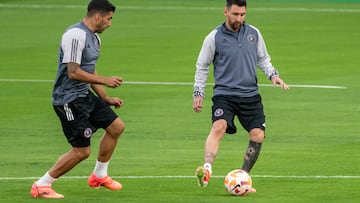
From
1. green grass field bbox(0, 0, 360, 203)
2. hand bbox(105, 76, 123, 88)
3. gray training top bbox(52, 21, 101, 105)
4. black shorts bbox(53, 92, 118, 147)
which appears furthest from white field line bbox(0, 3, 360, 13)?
hand bbox(105, 76, 123, 88)

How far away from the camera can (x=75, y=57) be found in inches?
580

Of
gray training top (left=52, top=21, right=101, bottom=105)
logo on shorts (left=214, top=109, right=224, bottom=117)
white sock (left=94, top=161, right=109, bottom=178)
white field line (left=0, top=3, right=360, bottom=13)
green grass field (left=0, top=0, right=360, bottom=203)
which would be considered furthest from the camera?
white field line (left=0, top=3, right=360, bottom=13)

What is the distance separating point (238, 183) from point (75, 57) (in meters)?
2.20

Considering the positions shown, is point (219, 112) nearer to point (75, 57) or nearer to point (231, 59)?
point (231, 59)

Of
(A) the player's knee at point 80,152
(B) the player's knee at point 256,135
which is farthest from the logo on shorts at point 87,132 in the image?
(B) the player's knee at point 256,135

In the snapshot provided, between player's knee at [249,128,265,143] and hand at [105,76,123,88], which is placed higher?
hand at [105,76,123,88]

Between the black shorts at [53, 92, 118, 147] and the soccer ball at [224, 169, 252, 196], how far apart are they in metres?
1.51

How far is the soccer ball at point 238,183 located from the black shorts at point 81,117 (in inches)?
59.4

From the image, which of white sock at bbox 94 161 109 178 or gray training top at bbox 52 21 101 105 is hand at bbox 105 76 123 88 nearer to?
gray training top at bbox 52 21 101 105

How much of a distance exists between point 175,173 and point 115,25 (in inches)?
900

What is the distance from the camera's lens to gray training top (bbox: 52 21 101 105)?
14789 millimetres

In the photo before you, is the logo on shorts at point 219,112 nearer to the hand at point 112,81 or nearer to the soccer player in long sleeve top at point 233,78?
the soccer player in long sleeve top at point 233,78

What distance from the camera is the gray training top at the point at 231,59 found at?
15.3m

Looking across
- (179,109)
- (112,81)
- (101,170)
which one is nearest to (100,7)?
(112,81)
